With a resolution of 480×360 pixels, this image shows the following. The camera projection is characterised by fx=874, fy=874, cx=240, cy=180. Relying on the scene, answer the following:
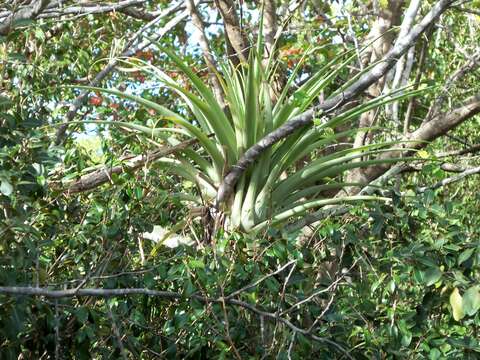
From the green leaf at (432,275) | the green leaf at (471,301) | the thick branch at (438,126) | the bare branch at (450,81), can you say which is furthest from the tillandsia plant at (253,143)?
the bare branch at (450,81)

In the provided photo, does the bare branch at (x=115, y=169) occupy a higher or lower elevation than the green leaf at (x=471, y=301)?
higher

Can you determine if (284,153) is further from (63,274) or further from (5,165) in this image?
(5,165)

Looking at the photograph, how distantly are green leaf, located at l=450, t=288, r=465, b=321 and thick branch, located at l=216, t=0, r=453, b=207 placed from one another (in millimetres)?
918

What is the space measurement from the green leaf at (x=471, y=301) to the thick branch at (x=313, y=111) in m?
1.00

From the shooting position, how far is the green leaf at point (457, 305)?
264 cm

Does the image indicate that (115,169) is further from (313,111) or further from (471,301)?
(471,301)

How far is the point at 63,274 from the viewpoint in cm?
300

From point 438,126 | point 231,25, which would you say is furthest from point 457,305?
point 231,25

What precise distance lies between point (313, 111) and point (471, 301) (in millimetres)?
1074

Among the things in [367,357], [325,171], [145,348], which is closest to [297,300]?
[367,357]

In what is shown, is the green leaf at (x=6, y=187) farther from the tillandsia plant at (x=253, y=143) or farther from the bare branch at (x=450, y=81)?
the bare branch at (x=450, y=81)

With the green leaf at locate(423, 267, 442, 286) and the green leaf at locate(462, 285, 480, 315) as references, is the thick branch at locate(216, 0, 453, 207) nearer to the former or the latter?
the green leaf at locate(423, 267, 442, 286)

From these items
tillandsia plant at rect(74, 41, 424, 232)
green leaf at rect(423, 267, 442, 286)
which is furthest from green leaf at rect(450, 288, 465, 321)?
tillandsia plant at rect(74, 41, 424, 232)

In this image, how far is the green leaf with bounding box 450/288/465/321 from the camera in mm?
2639
